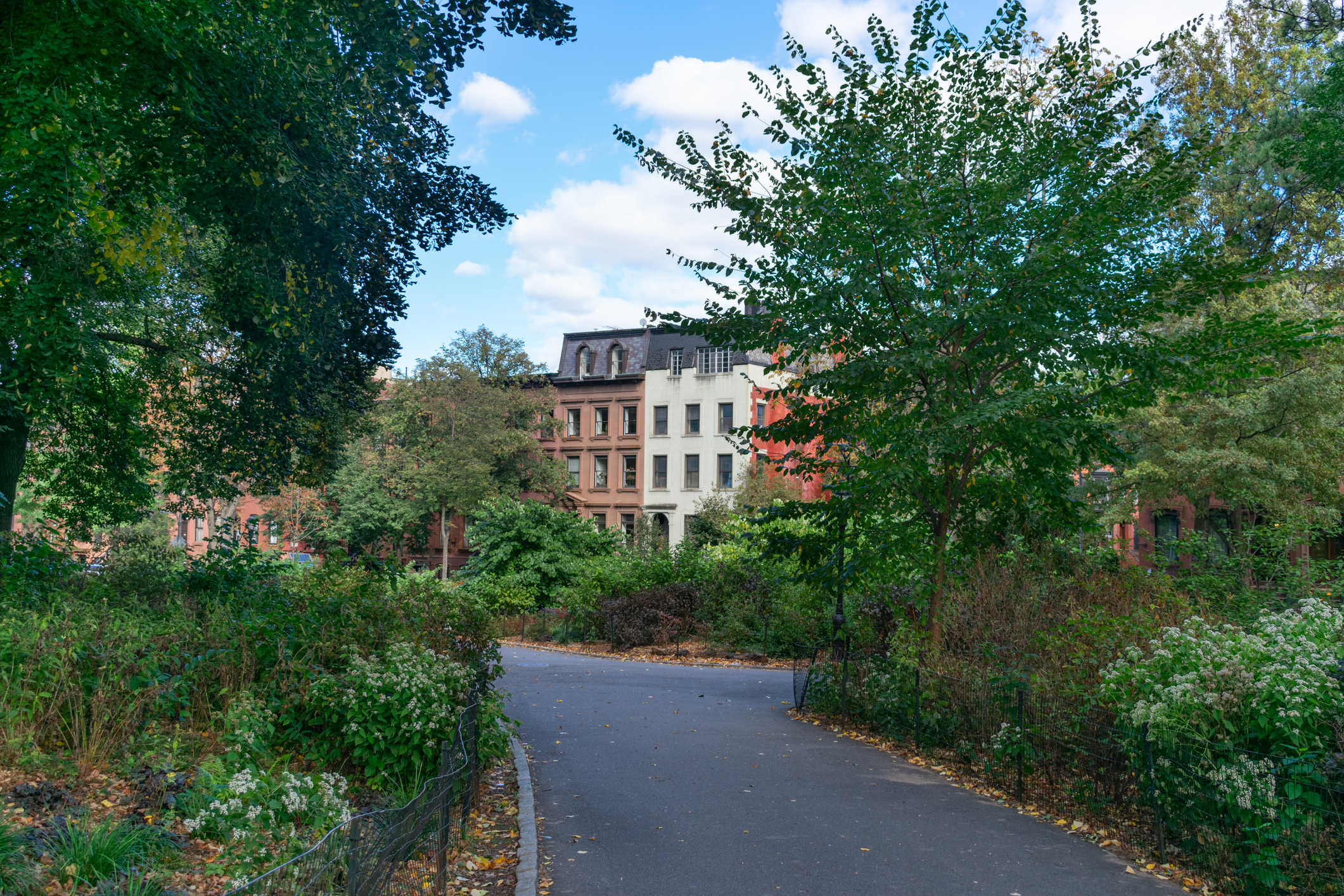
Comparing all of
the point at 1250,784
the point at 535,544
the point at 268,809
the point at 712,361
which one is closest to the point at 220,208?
the point at 268,809

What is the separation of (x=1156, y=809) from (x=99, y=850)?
23.4ft

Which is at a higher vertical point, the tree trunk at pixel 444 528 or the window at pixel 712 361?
the window at pixel 712 361

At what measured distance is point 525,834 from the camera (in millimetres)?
7898

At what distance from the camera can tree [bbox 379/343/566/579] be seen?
49469 mm

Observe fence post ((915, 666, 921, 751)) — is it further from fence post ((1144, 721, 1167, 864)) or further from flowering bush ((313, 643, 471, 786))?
flowering bush ((313, 643, 471, 786))

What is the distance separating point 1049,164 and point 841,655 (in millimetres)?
7436

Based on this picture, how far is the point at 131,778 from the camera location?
20.6 feet

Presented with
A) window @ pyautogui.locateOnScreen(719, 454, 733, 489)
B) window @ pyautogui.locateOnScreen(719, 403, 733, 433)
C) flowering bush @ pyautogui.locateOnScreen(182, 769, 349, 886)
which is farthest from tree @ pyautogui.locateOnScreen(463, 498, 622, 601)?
flowering bush @ pyautogui.locateOnScreen(182, 769, 349, 886)

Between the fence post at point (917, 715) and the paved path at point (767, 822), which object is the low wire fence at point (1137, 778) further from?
the paved path at point (767, 822)

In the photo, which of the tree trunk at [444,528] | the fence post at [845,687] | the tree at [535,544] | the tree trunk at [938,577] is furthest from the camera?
the tree trunk at [444,528]

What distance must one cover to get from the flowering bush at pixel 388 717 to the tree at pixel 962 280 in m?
5.46

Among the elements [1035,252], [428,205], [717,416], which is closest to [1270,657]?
[1035,252]

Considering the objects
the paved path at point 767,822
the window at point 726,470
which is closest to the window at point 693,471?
the window at point 726,470

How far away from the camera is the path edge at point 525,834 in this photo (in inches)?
265
